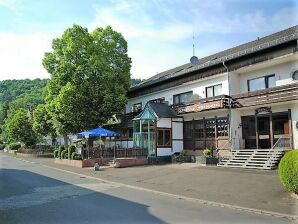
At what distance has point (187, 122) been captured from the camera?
31.2 m

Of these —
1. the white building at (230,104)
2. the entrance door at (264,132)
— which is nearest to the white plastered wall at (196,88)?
the white building at (230,104)

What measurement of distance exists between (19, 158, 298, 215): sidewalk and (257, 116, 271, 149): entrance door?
5.18 m

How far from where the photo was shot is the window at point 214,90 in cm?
2827

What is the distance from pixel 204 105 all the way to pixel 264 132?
467 centimetres

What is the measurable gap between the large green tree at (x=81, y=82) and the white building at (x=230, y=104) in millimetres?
3542

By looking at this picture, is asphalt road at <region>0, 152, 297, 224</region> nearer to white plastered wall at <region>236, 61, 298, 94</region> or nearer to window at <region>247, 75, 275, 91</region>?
white plastered wall at <region>236, 61, 298, 94</region>

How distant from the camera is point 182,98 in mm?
32250

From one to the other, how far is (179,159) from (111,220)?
1983 cm

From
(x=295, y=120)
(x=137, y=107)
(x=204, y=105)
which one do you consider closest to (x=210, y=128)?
(x=204, y=105)

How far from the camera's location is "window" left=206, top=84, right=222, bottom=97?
92.7 feet

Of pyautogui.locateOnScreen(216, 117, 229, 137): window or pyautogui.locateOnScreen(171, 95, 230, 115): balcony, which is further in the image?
pyautogui.locateOnScreen(216, 117, 229, 137): window

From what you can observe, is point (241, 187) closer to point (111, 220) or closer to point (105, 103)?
point (111, 220)

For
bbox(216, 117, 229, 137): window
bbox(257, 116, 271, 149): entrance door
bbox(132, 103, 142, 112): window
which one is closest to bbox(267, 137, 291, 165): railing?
bbox(257, 116, 271, 149): entrance door

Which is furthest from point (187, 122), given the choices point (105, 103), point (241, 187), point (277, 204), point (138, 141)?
point (277, 204)
